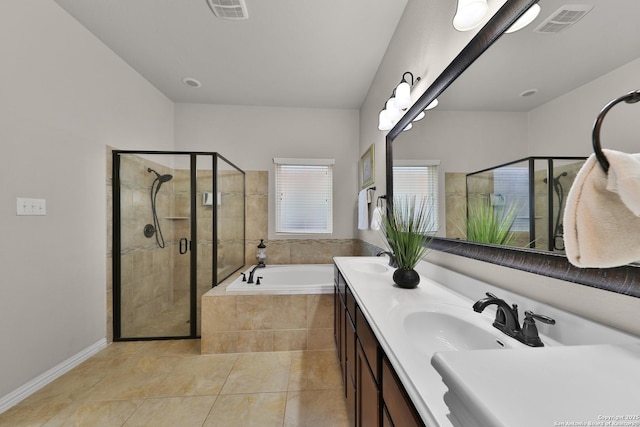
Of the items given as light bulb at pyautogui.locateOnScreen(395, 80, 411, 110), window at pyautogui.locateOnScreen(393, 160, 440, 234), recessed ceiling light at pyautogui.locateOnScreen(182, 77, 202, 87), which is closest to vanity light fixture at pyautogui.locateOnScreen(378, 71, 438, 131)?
light bulb at pyautogui.locateOnScreen(395, 80, 411, 110)

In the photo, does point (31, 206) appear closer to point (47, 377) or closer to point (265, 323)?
point (47, 377)

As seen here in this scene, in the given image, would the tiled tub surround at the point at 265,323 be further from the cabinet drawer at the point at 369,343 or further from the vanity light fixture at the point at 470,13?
the vanity light fixture at the point at 470,13

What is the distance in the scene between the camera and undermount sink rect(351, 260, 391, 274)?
173 cm

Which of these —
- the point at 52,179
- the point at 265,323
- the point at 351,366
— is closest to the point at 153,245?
the point at 52,179

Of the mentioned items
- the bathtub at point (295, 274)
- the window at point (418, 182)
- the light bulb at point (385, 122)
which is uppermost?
the light bulb at point (385, 122)

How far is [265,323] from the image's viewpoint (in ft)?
7.07

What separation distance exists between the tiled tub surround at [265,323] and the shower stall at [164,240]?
14.6 inches

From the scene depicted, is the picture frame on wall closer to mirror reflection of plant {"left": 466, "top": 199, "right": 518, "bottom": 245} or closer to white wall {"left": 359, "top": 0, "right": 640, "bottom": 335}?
white wall {"left": 359, "top": 0, "right": 640, "bottom": 335}

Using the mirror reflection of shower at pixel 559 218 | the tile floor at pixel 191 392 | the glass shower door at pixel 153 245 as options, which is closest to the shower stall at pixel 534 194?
the mirror reflection of shower at pixel 559 218

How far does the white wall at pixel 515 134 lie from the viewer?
593mm

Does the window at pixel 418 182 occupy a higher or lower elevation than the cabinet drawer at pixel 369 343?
higher

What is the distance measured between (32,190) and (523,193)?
2.68m

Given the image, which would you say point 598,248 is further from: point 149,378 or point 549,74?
point 149,378

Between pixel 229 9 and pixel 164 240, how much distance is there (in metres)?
2.14
